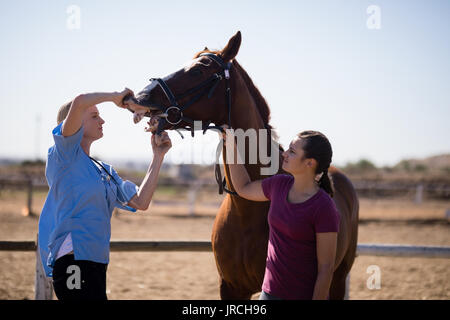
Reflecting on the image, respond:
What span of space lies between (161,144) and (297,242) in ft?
3.72

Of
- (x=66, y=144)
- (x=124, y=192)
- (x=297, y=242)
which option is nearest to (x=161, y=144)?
(x=124, y=192)

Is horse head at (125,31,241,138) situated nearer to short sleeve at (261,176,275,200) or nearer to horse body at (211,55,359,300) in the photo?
horse body at (211,55,359,300)

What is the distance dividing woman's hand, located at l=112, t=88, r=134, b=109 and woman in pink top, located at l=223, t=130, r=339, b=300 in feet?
3.52

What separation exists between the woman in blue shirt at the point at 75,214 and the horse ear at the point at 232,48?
0.93 metres

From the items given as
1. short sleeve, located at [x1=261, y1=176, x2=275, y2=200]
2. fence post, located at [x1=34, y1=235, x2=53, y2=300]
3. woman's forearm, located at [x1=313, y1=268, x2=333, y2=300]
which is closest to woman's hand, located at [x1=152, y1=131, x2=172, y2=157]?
short sleeve, located at [x1=261, y1=176, x2=275, y2=200]

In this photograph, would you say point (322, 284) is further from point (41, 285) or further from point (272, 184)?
point (41, 285)

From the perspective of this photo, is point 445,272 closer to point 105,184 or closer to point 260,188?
point 260,188

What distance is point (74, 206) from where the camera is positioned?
214cm

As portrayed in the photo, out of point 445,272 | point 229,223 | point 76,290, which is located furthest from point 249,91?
point 445,272

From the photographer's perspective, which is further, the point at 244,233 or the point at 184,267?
the point at 184,267

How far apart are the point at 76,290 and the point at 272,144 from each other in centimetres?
179

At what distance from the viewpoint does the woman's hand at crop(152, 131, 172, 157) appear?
2.53 m

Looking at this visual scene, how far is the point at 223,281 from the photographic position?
124 inches

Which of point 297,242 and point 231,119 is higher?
point 231,119
